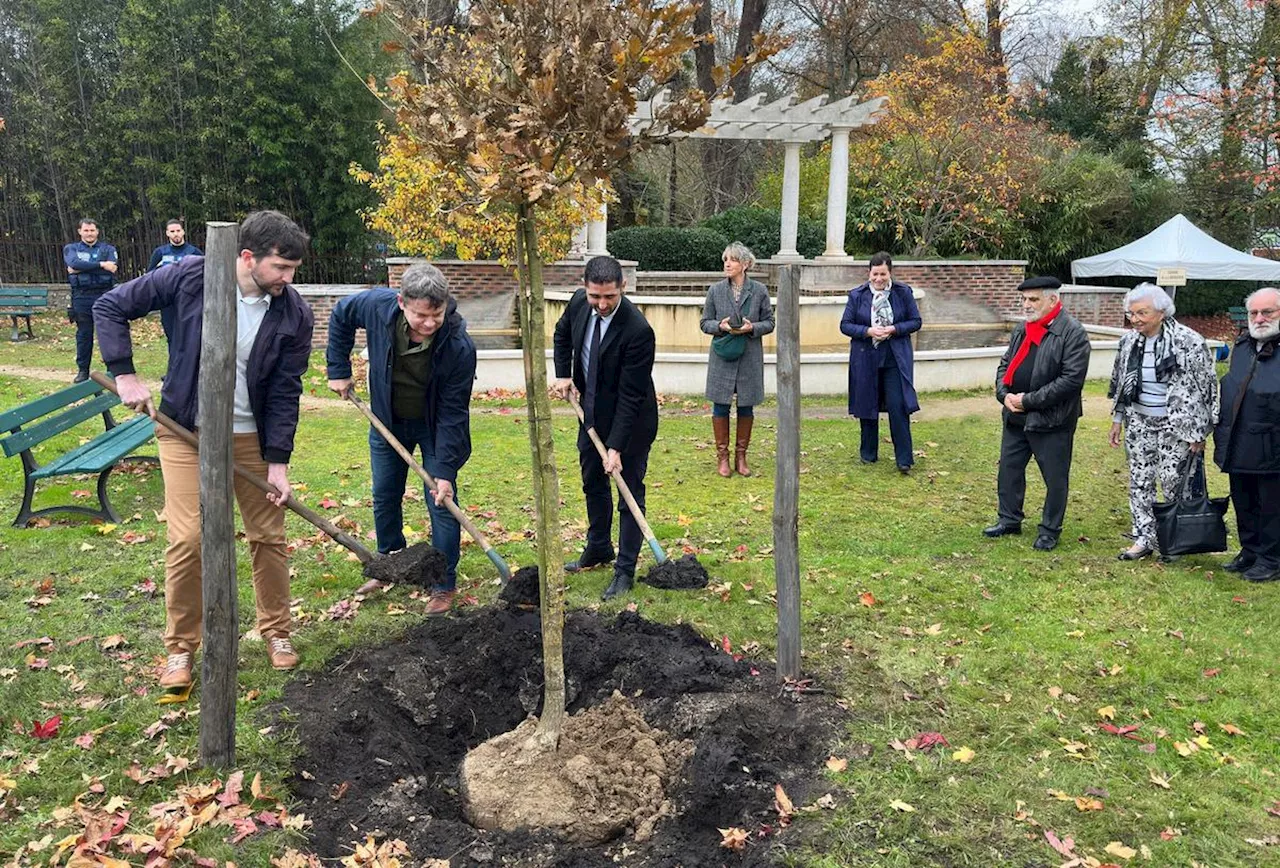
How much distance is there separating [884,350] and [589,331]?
378cm

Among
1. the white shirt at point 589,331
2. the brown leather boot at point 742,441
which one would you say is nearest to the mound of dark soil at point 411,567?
the white shirt at point 589,331

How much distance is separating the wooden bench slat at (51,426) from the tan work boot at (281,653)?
2810 mm

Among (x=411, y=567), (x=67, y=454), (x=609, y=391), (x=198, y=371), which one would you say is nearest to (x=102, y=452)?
(x=67, y=454)

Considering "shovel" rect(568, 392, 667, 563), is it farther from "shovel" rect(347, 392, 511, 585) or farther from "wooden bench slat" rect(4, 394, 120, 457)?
"wooden bench slat" rect(4, 394, 120, 457)

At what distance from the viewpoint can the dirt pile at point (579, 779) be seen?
3.69 metres

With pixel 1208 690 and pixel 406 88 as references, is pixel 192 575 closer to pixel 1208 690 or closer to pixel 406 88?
pixel 406 88

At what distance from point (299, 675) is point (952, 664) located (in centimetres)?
310

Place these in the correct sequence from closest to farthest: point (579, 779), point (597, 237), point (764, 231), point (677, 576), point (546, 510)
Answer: point (579, 779)
point (546, 510)
point (677, 576)
point (597, 237)
point (764, 231)

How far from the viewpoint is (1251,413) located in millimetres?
5969

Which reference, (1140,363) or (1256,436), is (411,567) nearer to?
(1140,363)

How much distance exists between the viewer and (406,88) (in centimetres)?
348

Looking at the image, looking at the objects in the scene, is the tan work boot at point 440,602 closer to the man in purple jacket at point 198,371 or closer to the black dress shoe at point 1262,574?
the man in purple jacket at point 198,371

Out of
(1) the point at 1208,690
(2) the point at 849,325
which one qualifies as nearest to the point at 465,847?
(1) the point at 1208,690

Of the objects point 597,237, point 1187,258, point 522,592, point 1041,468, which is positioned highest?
point 597,237
